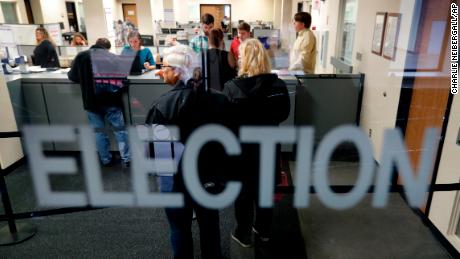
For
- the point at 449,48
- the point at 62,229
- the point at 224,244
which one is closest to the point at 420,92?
the point at 449,48

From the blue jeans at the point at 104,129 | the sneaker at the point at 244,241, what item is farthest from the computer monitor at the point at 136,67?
the sneaker at the point at 244,241

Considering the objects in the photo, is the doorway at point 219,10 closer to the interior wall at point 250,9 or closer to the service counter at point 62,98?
the interior wall at point 250,9

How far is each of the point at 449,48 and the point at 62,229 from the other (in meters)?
2.33

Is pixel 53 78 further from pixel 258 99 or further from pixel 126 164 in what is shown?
pixel 258 99

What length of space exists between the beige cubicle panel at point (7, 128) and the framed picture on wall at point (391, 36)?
279 centimetres

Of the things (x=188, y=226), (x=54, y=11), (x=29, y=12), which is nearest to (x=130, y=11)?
(x=54, y=11)

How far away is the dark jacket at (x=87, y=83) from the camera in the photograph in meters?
2.39

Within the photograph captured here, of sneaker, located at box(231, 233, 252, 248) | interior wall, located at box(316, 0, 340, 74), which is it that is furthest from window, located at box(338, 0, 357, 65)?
sneaker, located at box(231, 233, 252, 248)

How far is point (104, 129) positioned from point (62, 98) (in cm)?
43

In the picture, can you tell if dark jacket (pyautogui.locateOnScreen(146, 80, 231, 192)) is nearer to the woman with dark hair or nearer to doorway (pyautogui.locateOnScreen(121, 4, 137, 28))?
the woman with dark hair

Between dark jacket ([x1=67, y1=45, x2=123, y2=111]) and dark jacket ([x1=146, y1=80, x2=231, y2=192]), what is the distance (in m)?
1.36

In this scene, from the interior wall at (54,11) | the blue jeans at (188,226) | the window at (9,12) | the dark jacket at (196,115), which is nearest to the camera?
the dark jacket at (196,115)

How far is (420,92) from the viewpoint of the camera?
6.71 feet

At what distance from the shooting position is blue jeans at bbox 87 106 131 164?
261cm
